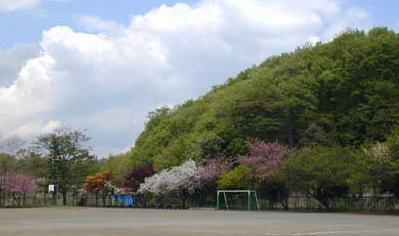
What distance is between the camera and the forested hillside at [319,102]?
72375mm

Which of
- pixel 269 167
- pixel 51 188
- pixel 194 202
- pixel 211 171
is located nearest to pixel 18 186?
pixel 51 188

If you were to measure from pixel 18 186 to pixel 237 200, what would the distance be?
118 feet

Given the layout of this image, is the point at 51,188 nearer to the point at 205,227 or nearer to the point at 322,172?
the point at 322,172

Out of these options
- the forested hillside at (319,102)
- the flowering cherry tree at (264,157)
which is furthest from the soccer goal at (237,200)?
the forested hillside at (319,102)

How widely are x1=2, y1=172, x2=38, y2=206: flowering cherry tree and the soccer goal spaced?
32.2 metres

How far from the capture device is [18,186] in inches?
3570

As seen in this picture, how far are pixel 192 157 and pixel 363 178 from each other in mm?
33457

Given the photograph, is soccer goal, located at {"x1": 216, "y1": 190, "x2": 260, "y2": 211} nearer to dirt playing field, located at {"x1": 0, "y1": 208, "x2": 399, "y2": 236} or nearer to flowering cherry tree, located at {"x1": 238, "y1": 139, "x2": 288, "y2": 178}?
flowering cherry tree, located at {"x1": 238, "y1": 139, "x2": 288, "y2": 178}

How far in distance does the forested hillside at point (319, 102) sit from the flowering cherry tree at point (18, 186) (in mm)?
24454

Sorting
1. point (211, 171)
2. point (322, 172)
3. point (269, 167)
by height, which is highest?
point (211, 171)

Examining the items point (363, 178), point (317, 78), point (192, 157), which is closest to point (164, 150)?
point (192, 157)

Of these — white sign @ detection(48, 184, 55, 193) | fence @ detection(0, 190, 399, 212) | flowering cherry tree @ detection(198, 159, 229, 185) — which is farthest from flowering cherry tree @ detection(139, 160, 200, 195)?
white sign @ detection(48, 184, 55, 193)

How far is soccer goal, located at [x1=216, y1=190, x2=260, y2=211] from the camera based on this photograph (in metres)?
66.4

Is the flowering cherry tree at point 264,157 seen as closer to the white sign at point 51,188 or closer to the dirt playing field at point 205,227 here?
the dirt playing field at point 205,227
